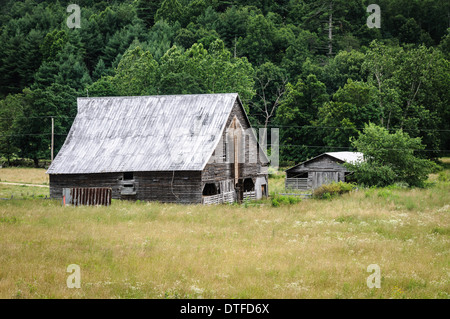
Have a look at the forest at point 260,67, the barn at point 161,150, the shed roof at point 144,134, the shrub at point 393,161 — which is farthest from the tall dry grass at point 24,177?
the shrub at point 393,161

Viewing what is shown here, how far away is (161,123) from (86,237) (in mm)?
17880

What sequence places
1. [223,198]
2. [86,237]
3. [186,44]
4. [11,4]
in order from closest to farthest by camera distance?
[86,237], [223,198], [186,44], [11,4]

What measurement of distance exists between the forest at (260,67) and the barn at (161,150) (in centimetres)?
1531

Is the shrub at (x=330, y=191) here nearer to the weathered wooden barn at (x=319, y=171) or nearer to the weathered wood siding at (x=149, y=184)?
the weathered wooden barn at (x=319, y=171)

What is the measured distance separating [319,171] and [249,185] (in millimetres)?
7997

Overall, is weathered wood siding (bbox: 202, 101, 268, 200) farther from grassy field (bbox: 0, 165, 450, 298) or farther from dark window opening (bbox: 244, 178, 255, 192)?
grassy field (bbox: 0, 165, 450, 298)

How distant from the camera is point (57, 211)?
28.0 meters

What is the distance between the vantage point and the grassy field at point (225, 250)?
1434 cm

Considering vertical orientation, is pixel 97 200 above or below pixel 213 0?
below

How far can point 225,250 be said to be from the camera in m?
19.0

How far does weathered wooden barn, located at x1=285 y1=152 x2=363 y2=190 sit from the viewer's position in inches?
1839
